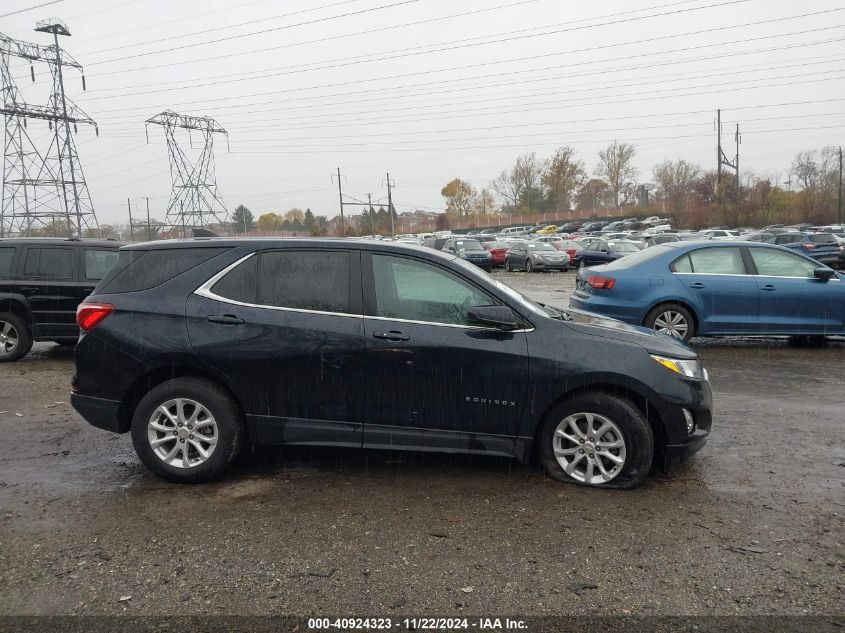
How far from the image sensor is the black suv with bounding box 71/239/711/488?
14.3 ft

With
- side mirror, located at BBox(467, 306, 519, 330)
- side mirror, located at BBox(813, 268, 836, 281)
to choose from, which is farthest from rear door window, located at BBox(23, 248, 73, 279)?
side mirror, located at BBox(813, 268, 836, 281)

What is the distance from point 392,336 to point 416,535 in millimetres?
1295

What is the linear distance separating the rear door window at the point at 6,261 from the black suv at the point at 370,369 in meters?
5.71

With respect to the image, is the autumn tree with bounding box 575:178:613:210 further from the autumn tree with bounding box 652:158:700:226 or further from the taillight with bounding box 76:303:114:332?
the taillight with bounding box 76:303:114:332

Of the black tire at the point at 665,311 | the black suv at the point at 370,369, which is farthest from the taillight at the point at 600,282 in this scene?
the black suv at the point at 370,369

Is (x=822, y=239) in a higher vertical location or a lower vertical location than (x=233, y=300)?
higher

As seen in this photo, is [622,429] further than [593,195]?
No

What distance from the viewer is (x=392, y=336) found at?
4395mm

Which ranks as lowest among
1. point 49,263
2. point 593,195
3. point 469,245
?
point 49,263

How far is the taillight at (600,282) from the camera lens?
945 centimetres

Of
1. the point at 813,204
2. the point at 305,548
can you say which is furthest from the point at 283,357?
the point at 813,204

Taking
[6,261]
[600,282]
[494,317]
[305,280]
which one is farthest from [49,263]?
[600,282]

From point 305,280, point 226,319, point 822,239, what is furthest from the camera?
point 822,239

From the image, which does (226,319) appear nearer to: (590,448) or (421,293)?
(421,293)
